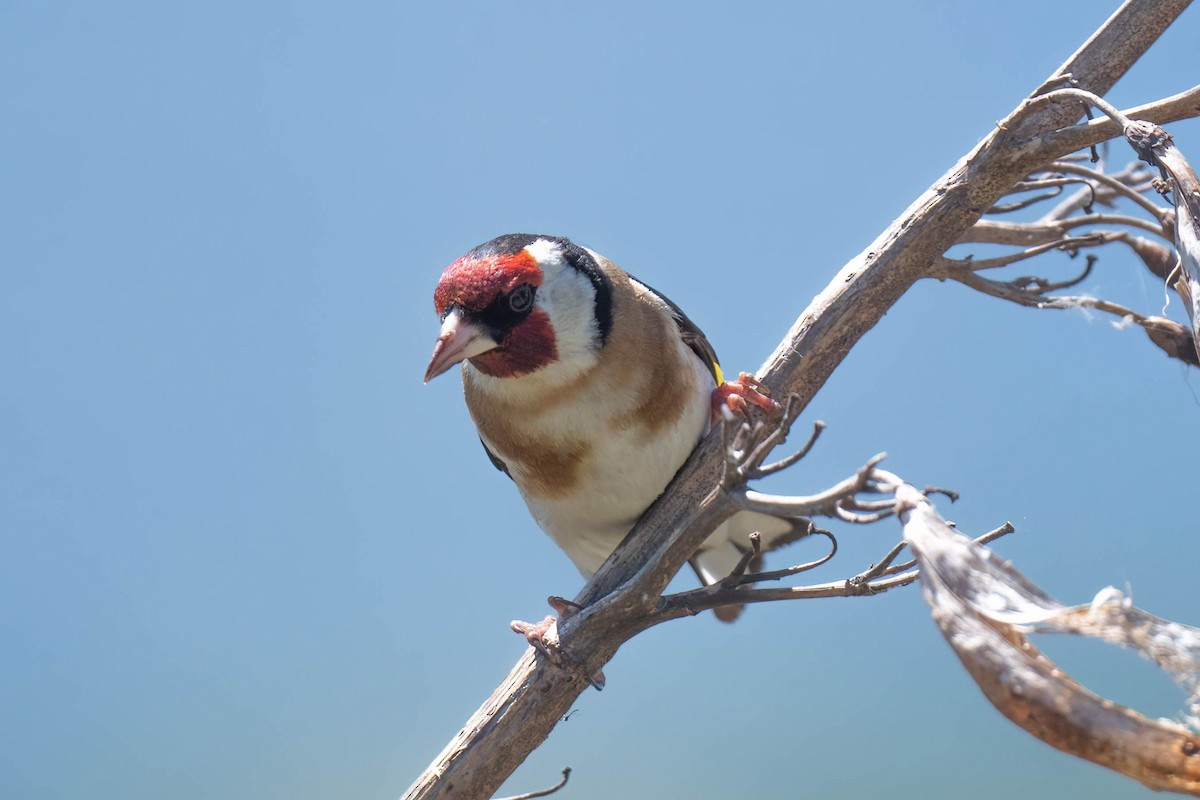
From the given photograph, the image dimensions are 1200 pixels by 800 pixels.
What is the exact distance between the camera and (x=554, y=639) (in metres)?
1.85

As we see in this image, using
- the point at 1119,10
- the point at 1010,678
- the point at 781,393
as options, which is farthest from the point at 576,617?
the point at 1119,10

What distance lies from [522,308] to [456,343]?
0.16 meters

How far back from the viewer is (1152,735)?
1.02 metres

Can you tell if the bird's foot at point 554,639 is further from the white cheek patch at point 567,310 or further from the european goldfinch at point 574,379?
the white cheek patch at point 567,310

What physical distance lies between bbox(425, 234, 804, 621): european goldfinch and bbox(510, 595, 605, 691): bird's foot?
0.77ft

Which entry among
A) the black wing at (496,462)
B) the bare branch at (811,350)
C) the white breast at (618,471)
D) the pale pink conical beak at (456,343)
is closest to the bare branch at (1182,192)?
the bare branch at (811,350)

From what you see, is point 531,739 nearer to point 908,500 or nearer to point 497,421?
point 497,421

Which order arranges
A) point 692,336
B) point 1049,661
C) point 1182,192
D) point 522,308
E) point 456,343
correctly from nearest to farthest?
point 1049,661 → point 1182,192 → point 456,343 → point 522,308 → point 692,336

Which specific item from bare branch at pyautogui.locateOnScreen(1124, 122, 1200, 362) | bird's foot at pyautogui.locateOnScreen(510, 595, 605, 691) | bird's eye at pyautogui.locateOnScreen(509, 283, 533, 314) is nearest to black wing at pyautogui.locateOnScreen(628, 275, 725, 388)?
bird's eye at pyautogui.locateOnScreen(509, 283, 533, 314)

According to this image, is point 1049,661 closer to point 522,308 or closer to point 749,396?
point 749,396

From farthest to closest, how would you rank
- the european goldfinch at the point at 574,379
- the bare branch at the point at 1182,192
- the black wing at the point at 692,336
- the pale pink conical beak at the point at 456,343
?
the black wing at the point at 692,336 → the european goldfinch at the point at 574,379 → the pale pink conical beak at the point at 456,343 → the bare branch at the point at 1182,192

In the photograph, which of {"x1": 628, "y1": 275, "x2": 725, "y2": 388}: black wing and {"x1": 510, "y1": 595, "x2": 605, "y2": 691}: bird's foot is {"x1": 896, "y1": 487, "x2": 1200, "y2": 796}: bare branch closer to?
{"x1": 510, "y1": 595, "x2": 605, "y2": 691}: bird's foot

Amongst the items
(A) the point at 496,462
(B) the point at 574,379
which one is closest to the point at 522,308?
(B) the point at 574,379

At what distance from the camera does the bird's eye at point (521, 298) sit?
1.93 meters
